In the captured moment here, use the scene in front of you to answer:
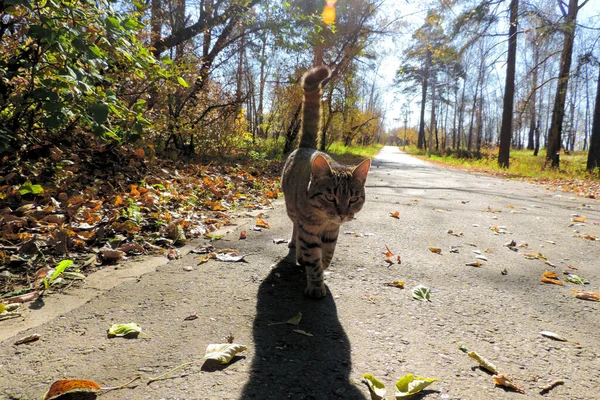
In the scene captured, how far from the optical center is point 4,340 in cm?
174

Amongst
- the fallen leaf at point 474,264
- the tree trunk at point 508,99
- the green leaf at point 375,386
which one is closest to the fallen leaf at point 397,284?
the fallen leaf at point 474,264

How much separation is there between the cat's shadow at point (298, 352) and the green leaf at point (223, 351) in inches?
4.2

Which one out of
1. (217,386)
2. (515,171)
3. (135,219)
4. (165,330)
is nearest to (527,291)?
(217,386)

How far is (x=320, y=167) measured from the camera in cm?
281

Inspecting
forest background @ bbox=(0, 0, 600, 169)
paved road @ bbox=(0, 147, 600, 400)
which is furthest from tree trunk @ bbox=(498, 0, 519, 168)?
paved road @ bbox=(0, 147, 600, 400)

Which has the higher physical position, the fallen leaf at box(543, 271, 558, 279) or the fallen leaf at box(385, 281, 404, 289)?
the fallen leaf at box(385, 281, 404, 289)

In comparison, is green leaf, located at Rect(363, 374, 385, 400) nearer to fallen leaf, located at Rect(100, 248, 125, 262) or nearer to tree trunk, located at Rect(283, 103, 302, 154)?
fallen leaf, located at Rect(100, 248, 125, 262)

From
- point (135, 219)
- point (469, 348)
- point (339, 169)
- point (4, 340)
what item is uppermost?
point (339, 169)

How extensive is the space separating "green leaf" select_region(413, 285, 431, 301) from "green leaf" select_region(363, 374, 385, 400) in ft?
3.59

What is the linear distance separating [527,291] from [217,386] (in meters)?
2.56

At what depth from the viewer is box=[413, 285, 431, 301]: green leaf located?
2556 mm

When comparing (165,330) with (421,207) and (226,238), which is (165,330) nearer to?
(226,238)

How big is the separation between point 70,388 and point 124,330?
1.60 feet

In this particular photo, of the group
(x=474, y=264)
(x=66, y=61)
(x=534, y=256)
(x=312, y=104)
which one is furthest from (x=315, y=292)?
(x=66, y=61)
